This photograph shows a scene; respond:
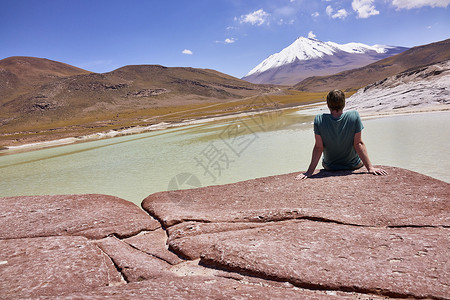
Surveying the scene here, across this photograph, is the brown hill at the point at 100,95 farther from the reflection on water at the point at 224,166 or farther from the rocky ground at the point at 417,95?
the reflection on water at the point at 224,166

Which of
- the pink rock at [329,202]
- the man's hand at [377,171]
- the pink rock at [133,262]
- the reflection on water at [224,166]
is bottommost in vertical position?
the reflection on water at [224,166]

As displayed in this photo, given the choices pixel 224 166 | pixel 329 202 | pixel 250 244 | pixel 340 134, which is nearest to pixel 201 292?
pixel 250 244

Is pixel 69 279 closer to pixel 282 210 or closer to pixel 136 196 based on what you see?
pixel 282 210

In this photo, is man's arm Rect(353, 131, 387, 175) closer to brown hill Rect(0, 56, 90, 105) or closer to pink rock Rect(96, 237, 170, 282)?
pink rock Rect(96, 237, 170, 282)

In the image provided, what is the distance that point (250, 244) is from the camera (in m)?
2.90

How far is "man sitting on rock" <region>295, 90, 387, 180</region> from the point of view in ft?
14.3

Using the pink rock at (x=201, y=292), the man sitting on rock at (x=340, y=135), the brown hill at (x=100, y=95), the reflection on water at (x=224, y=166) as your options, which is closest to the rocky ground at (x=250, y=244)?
the pink rock at (x=201, y=292)

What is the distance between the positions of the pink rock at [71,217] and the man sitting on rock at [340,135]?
10.1 ft

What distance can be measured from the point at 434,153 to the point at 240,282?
969 centimetres

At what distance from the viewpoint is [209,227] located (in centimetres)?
371

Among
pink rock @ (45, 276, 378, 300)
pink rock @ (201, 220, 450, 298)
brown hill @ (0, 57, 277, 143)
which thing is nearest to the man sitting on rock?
pink rock @ (201, 220, 450, 298)

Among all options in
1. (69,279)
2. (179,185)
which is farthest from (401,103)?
(69,279)

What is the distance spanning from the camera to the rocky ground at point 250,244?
227 centimetres

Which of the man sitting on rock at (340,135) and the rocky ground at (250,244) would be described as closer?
the rocky ground at (250,244)
